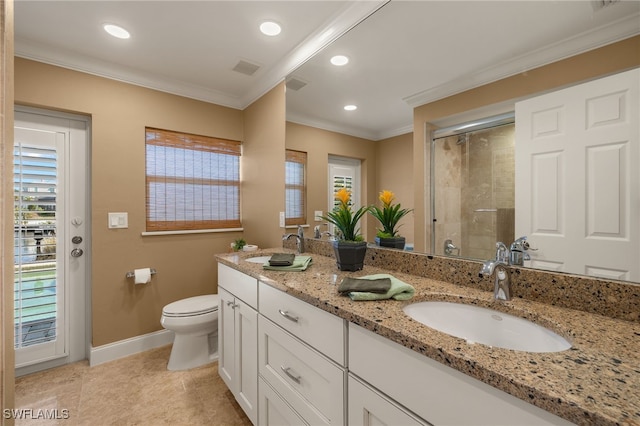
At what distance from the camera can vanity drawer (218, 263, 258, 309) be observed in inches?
57.5

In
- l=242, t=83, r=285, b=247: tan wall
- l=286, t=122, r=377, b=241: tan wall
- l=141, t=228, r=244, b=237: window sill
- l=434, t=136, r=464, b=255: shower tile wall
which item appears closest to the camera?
l=434, t=136, r=464, b=255: shower tile wall

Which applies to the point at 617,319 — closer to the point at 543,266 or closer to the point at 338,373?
the point at 543,266

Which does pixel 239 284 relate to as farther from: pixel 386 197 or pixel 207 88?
pixel 207 88

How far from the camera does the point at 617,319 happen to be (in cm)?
79

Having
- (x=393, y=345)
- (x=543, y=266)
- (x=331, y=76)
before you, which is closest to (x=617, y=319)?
(x=543, y=266)

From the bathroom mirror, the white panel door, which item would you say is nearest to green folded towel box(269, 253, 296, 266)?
the bathroom mirror

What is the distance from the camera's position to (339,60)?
1.79 m

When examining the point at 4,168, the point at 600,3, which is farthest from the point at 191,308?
the point at 600,3

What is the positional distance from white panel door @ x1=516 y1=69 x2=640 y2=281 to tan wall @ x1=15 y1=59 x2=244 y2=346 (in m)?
2.64

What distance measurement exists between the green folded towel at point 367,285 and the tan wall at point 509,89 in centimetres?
40

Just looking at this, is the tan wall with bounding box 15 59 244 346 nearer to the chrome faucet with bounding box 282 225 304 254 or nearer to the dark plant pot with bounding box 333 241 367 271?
the chrome faucet with bounding box 282 225 304 254

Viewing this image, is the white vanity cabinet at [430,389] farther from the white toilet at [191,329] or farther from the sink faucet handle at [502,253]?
the white toilet at [191,329]

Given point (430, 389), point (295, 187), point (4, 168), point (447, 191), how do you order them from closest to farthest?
point (4, 168)
point (430, 389)
point (447, 191)
point (295, 187)

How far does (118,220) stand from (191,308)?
3.22 ft
